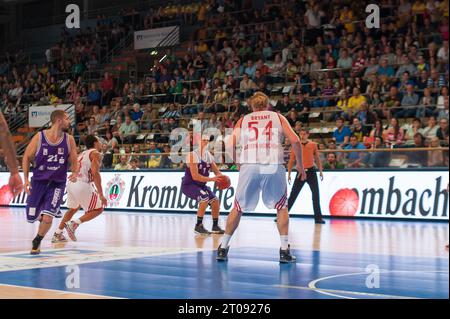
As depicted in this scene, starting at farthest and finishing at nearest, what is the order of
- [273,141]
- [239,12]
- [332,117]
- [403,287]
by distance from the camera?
[239,12], [332,117], [273,141], [403,287]

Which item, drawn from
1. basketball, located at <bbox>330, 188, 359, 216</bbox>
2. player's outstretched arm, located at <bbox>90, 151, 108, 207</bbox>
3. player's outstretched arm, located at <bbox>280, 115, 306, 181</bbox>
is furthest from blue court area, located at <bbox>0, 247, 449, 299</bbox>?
basketball, located at <bbox>330, 188, 359, 216</bbox>

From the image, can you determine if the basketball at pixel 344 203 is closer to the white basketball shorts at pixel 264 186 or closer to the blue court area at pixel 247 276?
the blue court area at pixel 247 276

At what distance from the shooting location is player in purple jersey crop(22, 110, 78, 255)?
10.2m

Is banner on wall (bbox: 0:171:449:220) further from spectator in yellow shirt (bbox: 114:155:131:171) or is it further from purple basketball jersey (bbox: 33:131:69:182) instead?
purple basketball jersey (bbox: 33:131:69:182)

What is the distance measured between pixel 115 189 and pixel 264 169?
13.7 m

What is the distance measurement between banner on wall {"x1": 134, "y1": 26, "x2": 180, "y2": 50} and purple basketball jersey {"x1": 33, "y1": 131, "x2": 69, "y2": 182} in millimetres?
19908

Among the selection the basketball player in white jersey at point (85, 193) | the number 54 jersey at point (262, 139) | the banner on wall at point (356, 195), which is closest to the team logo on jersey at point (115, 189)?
the banner on wall at point (356, 195)

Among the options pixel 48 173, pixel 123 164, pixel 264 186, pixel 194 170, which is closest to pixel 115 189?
pixel 123 164

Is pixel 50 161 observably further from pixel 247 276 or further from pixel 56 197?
pixel 247 276

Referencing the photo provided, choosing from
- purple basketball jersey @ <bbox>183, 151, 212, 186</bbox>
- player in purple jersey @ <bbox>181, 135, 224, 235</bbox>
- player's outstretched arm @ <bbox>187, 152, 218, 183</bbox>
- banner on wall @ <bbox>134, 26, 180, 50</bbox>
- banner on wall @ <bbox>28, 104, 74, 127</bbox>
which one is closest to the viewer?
player's outstretched arm @ <bbox>187, 152, 218, 183</bbox>

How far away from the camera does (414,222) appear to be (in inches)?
661
